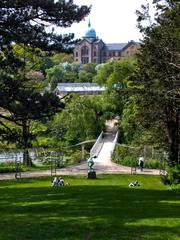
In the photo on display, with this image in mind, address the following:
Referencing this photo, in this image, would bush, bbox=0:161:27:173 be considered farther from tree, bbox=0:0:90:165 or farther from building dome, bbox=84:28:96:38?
building dome, bbox=84:28:96:38

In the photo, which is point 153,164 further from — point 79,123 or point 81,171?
point 79,123

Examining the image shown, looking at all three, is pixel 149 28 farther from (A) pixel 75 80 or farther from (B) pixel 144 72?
(A) pixel 75 80

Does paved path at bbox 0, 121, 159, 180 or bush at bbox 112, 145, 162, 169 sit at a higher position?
bush at bbox 112, 145, 162, 169

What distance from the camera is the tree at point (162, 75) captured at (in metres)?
20.0

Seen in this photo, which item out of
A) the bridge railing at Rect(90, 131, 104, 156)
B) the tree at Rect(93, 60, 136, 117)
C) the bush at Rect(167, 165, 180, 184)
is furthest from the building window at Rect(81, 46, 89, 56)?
the bush at Rect(167, 165, 180, 184)

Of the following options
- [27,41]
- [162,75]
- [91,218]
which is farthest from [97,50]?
[91,218]

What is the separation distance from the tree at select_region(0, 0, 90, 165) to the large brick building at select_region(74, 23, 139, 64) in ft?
492

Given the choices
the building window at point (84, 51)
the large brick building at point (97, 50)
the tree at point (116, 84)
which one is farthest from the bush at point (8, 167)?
the building window at point (84, 51)

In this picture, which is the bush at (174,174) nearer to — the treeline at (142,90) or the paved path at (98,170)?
the treeline at (142,90)

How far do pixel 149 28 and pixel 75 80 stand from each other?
105 meters

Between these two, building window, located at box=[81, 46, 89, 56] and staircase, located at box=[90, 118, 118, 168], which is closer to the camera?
staircase, located at box=[90, 118, 118, 168]

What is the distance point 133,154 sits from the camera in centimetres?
4244

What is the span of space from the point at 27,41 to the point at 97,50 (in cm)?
15659

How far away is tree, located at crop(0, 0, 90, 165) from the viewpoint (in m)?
16.8
